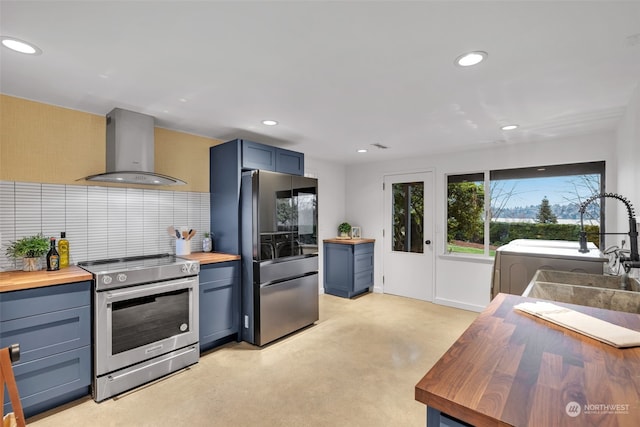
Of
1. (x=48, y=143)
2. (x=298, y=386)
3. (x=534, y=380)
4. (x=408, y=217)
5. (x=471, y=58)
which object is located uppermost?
(x=471, y=58)

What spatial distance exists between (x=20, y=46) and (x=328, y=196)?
4.05 m

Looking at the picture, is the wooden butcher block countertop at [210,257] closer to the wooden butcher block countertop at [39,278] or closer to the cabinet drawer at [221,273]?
the cabinet drawer at [221,273]

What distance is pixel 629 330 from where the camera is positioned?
117cm

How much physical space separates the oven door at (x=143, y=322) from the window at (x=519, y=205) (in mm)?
3658

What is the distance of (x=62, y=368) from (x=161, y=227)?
1422 millimetres

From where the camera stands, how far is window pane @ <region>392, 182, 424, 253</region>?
479 cm

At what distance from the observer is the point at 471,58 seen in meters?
1.76

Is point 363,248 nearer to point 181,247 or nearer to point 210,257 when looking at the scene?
point 210,257

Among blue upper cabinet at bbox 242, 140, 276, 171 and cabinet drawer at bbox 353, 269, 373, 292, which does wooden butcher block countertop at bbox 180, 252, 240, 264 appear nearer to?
blue upper cabinet at bbox 242, 140, 276, 171

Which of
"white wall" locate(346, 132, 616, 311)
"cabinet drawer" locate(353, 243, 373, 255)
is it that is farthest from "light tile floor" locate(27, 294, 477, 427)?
"cabinet drawer" locate(353, 243, 373, 255)

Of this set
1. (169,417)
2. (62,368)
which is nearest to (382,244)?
(169,417)

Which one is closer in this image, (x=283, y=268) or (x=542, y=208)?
(x=283, y=268)

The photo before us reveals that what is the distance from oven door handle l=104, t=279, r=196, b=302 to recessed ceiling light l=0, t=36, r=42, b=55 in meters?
1.58

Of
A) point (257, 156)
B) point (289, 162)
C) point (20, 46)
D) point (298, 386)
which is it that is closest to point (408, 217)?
point (289, 162)
